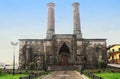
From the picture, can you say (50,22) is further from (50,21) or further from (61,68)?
(61,68)

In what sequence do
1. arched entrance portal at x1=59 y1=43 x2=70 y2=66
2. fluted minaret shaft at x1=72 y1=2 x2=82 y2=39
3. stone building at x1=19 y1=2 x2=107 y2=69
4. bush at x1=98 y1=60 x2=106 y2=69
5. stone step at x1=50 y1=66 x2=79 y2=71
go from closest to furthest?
bush at x1=98 y1=60 x2=106 y2=69, stone step at x1=50 y1=66 x2=79 y2=71, stone building at x1=19 y1=2 x2=107 y2=69, arched entrance portal at x1=59 y1=43 x2=70 y2=66, fluted minaret shaft at x1=72 y1=2 x2=82 y2=39

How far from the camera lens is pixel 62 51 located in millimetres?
51000

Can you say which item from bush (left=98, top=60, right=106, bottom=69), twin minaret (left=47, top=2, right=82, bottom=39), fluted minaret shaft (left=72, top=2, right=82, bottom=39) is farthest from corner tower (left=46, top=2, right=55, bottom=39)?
bush (left=98, top=60, right=106, bottom=69)

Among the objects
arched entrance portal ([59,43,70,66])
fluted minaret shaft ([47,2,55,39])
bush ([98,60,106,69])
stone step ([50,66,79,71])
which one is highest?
fluted minaret shaft ([47,2,55,39])

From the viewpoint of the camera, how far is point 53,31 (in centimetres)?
5244

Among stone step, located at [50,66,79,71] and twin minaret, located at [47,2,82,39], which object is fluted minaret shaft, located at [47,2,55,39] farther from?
stone step, located at [50,66,79,71]

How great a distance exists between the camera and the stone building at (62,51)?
49.9 metres

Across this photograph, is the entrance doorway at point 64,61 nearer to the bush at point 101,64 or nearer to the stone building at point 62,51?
the stone building at point 62,51

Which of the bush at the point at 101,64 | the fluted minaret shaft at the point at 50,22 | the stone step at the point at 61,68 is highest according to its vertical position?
the fluted minaret shaft at the point at 50,22

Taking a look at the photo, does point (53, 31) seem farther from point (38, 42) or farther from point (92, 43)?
point (92, 43)

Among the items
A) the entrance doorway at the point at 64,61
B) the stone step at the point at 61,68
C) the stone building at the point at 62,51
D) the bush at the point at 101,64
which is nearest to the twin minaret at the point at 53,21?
the stone building at the point at 62,51

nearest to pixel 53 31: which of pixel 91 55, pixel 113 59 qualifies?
pixel 91 55

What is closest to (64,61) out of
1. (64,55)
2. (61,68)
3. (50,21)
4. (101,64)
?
(64,55)

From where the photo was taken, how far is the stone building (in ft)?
164
